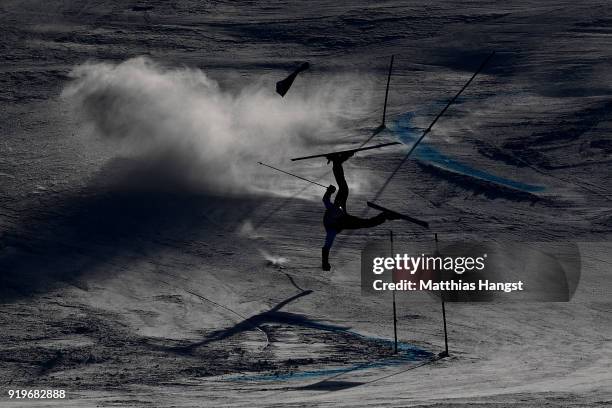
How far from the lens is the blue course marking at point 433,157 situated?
90.3 feet

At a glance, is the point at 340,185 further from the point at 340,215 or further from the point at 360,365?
the point at 360,365

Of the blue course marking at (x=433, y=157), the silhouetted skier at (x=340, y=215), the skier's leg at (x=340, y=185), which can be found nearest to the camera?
the silhouetted skier at (x=340, y=215)

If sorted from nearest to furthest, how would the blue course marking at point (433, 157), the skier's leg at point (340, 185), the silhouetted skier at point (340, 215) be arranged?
the silhouetted skier at point (340, 215) < the skier's leg at point (340, 185) < the blue course marking at point (433, 157)

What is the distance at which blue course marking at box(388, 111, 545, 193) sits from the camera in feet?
90.3

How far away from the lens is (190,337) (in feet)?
68.2

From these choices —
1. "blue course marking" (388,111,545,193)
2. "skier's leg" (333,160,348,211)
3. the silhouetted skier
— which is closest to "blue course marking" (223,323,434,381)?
the silhouetted skier

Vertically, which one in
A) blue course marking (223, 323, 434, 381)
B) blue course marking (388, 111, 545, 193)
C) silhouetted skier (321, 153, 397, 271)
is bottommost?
blue course marking (223, 323, 434, 381)

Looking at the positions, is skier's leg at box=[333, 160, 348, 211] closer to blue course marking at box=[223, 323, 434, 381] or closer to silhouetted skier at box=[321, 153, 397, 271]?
silhouetted skier at box=[321, 153, 397, 271]

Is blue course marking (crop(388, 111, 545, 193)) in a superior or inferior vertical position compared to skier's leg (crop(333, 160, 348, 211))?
superior

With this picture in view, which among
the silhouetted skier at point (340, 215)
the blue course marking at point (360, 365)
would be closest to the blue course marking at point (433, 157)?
the blue course marking at point (360, 365)

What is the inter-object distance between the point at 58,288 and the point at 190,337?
10.7 ft

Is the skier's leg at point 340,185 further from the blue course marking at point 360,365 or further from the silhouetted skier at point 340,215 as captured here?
the blue course marking at point 360,365

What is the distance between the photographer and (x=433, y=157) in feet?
93.5

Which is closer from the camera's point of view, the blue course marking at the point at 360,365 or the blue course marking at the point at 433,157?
the blue course marking at the point at 360,365
